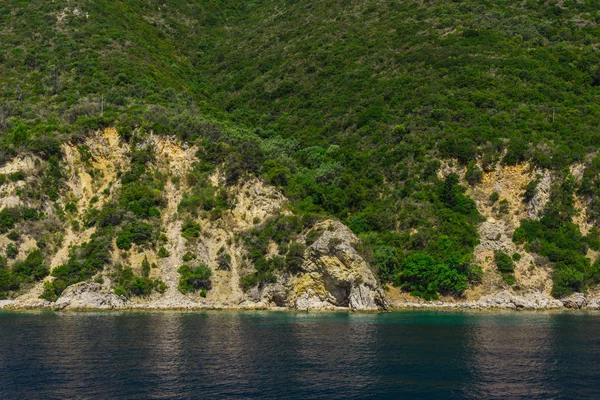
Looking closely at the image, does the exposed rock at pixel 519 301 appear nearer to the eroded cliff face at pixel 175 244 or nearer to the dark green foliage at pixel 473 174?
the eroded cliff face at pixel 175 244

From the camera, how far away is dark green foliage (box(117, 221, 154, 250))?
71.3m

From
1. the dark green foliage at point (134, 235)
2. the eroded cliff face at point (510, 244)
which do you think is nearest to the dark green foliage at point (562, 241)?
the eroded cliff face at point (510, 244)

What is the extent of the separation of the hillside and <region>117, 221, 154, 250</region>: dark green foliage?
230 mm

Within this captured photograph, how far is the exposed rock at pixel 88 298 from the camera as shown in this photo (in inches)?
2485

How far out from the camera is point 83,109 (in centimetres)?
8869

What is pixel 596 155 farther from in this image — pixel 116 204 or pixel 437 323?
pixel 116 204

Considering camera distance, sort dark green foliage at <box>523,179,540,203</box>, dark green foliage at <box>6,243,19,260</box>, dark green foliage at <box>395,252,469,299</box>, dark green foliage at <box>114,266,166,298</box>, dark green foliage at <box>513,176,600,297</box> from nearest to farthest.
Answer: dark green foliage at <box>114,266,166,298</box> < dark green foliage at <box>6,243,19,260</box> < dark green foliage at <box>513,176,600,297</box> < dark green foliage at <box>395,252,469,299</box> < dark green foliage at <box>523,179,540,203</box>

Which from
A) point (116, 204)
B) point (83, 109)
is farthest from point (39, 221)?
point (83, 109)

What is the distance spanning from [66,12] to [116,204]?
71.4 m

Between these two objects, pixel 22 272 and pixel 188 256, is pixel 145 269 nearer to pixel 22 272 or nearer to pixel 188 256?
pixel 188 256

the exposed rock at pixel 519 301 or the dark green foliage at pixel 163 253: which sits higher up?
the dark green foliage at pixel 163 253

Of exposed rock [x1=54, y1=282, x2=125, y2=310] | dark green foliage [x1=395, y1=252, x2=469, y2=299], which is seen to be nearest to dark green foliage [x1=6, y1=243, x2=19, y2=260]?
exposed rock [x1=54, y1=282, x2=125, y2=310]

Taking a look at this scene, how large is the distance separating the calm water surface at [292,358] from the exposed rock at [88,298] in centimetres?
928

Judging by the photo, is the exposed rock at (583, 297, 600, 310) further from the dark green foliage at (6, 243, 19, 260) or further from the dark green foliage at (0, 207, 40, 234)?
the dark green foliage at (0, 207, 40, 234)
